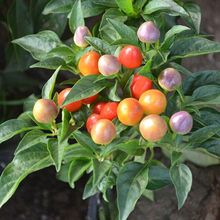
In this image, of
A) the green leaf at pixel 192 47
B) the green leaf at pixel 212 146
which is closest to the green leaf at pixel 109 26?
the green leaf at pixel 192 47

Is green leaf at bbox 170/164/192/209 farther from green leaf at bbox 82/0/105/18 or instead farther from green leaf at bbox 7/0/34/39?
green leaf at bbox 7/0/34/39

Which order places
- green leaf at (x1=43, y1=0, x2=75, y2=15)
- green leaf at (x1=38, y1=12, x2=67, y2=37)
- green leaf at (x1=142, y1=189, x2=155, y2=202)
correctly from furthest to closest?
green leaf at (x1=142, y1=189, x2=155, y2=202), green leaf at (x1=38, y1=12, x2=67, y2=37), green leaf at (x1=43, y1=0, x2=75, y2=15)

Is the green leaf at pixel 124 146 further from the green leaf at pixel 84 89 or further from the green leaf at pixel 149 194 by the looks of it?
the green leaf at pixel 149 194

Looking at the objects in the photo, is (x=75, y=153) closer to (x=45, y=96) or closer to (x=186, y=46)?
(x=45, y=96)

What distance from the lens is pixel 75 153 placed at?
2.72ft

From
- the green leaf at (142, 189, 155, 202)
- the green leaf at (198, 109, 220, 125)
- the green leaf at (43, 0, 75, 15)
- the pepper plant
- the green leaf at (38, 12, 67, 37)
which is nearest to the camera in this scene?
the pepper plant

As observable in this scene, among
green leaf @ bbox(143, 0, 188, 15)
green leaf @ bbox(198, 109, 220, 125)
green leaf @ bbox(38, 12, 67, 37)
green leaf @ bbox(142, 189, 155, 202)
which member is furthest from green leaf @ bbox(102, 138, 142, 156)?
green leaf @ bbox(142, 189, 155, 202)

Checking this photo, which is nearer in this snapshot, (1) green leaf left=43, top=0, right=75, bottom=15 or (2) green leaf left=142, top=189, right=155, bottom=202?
A: (1) green leaf left=43, top=0, right=75, bottom=15

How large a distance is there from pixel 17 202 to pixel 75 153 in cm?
59

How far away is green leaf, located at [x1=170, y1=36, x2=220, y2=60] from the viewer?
76 centimetres

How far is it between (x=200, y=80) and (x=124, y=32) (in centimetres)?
15

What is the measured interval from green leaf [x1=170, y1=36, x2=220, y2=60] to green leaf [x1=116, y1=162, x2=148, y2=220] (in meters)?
0.17

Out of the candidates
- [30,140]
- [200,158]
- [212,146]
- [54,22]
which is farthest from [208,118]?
[200,158]

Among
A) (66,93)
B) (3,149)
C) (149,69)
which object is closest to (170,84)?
(149,69)
